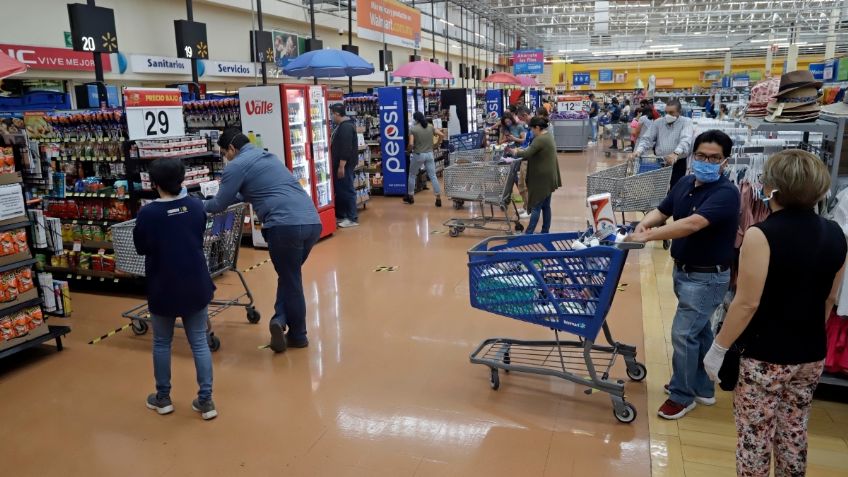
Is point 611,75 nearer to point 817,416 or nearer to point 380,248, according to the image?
point 380,248

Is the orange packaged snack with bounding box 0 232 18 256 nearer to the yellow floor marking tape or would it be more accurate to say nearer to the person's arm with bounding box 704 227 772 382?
the yellow floor marking tape

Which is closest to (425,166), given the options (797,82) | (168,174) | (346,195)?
(346,195)

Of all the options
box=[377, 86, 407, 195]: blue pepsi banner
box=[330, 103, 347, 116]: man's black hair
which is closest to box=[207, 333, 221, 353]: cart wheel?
box=[330, 103, 347, 116]: man's black hair

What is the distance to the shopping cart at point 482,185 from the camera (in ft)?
27.0

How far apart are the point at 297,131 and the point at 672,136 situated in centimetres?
466

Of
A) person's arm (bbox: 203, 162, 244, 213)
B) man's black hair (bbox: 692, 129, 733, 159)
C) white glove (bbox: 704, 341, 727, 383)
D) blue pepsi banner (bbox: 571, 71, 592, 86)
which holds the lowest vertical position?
white glove (bbox: 704, 341, 727, 383)

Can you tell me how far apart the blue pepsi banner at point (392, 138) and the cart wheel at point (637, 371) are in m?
7.85

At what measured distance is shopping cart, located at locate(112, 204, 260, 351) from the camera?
4945mm

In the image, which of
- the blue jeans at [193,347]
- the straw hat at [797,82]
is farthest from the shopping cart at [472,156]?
the blue jeans at [193,347]

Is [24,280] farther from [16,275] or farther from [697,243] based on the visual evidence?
[697,243]

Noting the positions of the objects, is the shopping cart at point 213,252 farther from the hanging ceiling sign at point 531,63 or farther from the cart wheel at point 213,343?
the hanging ceiling sign at point 531,63

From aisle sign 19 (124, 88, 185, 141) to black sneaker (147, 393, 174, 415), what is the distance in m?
2.96

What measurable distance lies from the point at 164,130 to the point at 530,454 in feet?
15.8

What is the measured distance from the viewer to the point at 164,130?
20.1ft
